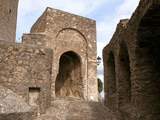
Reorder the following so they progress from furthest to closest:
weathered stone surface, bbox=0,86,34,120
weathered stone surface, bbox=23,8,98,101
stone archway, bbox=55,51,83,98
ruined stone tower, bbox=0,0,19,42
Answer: stone archway, bbox=55,51,83,98 → weathered stone surface, bbox=23,8,98,101 → ruined stone tower, bbox=0,0,19,42 → weathered stone surface, bbox=0,86,34,120

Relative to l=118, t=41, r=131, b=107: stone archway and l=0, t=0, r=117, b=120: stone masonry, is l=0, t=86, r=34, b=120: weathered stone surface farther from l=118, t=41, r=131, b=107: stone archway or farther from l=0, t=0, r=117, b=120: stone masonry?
l=118, t=41, r=131, b=107: stone archway

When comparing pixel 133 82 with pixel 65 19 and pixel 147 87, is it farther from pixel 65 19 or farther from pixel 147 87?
pixel 65 19

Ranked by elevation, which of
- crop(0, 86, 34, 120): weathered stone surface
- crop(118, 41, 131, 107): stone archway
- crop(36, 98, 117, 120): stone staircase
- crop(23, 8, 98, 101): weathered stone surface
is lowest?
crop(36, 98, 117, 120): stone staircase

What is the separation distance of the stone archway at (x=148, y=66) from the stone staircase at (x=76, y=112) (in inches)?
88.8

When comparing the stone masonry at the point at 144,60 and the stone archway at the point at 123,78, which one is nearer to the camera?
the stone masonry at the point at 144,60

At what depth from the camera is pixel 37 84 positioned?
7.21m

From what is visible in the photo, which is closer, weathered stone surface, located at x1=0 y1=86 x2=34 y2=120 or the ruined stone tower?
weathered stone surface, located at x1=0 y1=86 x2=34 y2=120

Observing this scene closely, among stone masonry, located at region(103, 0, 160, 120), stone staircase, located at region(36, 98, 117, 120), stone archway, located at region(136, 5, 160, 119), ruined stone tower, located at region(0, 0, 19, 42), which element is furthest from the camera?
ruined stone tower, located at region(0, 0, 19, 42)

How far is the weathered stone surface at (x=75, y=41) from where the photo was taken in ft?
41.8

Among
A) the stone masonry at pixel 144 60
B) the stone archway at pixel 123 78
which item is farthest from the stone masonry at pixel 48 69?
the stone masonry at pixel 144 60

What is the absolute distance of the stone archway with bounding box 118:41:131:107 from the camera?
7.30m

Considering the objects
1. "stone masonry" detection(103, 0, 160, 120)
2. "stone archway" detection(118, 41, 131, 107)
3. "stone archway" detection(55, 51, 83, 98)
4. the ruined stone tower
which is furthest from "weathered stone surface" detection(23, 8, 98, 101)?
"stone masonry" detection(103, 0, 160, 120)

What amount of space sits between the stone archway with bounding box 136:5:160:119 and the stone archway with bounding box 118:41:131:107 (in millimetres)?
1396

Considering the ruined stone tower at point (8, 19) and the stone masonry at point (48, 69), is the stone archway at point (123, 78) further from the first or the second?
the ruined stone tower at point (8, 19)
